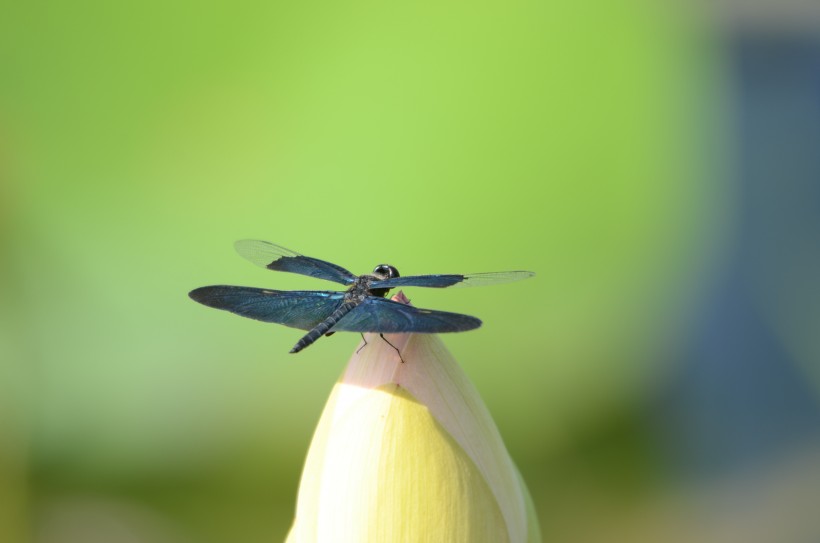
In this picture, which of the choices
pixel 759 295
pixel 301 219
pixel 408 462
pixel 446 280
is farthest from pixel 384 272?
pixel 759 295

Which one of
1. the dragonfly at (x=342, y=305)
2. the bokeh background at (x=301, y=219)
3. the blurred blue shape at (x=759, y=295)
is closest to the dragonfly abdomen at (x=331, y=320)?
the dragonfly at (x=342, y=305)

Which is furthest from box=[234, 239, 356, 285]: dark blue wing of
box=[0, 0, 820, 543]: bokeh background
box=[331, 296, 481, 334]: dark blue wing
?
box=[0, 0, 820, 543]: bokeh background

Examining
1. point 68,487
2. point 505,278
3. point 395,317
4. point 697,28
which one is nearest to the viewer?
point 395,317

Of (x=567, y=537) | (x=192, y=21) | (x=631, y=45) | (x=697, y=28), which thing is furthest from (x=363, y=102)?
(x=567, y=537)

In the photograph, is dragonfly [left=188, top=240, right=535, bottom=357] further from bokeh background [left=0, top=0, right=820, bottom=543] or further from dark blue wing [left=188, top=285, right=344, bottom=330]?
bokeh background [left=0, top=0, right=820, bottom=543]

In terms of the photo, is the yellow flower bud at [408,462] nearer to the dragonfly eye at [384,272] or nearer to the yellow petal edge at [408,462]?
the yellow petal edge at [408,462]

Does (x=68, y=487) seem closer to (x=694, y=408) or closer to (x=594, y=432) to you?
(x=594, y=432)
